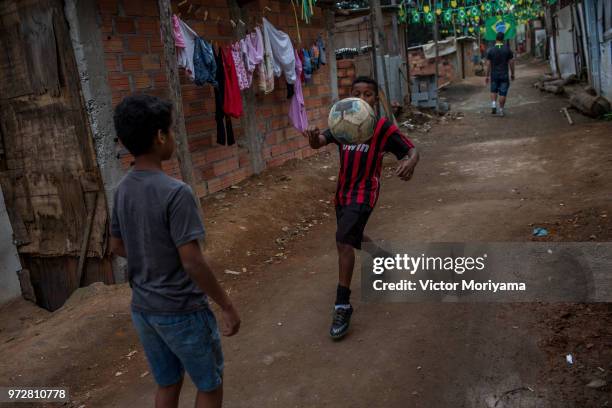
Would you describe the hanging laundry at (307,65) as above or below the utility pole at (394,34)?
below

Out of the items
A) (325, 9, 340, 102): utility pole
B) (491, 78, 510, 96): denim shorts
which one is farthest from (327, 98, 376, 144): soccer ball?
(491, 78, 510, 96): denim shorts

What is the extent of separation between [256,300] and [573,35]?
1366 cm

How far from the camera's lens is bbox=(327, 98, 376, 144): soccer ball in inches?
125

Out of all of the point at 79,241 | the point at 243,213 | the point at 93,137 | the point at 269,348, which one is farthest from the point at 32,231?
the point at 269,348

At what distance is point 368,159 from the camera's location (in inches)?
130

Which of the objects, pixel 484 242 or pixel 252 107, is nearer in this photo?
pixel 484 242

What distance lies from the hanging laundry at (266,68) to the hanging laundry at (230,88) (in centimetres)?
68

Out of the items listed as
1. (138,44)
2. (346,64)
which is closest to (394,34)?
(346,64)

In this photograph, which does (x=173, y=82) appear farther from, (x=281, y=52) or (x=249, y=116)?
(x=281, y=52)

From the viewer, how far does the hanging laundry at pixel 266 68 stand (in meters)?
7.23

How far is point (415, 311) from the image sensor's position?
3.52 metres

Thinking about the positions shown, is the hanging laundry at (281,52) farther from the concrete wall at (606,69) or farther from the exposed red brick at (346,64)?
the concrete wall at (606,69)

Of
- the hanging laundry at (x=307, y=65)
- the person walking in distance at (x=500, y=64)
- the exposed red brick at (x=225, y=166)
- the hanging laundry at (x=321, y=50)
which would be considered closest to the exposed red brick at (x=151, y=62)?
the exposed red brick at (x=225, y=166)

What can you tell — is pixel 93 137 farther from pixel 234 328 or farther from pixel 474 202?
pixel 474 202
